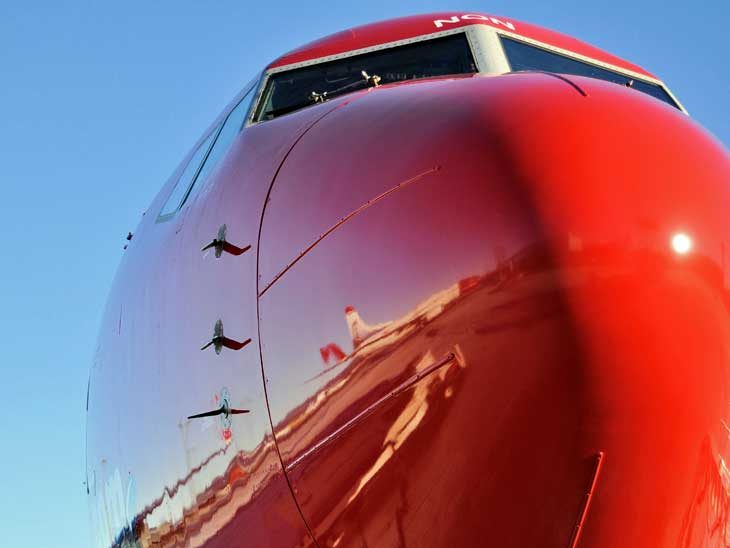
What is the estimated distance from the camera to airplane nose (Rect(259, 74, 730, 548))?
3209 millimetres

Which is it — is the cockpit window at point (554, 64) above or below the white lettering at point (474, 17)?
below

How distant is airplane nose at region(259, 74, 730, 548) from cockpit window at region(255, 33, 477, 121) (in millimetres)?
2400

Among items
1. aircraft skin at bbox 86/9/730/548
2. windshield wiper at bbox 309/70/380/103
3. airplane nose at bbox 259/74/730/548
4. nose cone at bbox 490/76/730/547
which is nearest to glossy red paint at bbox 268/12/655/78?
windshield wiper at bbox 309/70/380/103

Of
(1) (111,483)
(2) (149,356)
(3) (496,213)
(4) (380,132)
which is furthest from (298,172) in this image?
(1) (111,483)

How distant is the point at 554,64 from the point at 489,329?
3.97 meters

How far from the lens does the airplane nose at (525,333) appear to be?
10.5 ft

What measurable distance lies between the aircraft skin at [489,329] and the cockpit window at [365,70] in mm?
1703

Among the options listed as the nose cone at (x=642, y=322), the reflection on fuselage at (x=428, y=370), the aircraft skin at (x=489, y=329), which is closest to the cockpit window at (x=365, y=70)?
the aircraft skin at (x=489, y=329)

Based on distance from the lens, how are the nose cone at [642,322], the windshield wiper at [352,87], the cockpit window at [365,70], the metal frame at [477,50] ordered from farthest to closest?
the cockpit window at [365,70], the metal frame at [477,50], the windshield wiper at [352,87], the nose cone at [642,322]

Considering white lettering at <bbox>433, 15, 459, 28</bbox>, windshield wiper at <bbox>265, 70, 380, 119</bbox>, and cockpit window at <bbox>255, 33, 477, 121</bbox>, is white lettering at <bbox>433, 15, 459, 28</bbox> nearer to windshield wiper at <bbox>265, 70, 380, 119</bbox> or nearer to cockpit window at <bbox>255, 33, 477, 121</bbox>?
cockpit window at <bbox>255, 33, 477, 121</bbox>

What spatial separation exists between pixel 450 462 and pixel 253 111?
11.4ft

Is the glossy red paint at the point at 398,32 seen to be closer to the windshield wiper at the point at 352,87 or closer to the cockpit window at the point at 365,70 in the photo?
the cockpit window at the point at 365,70

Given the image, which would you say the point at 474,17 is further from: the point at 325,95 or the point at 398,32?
the point at 325,95

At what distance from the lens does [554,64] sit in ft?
22.5
